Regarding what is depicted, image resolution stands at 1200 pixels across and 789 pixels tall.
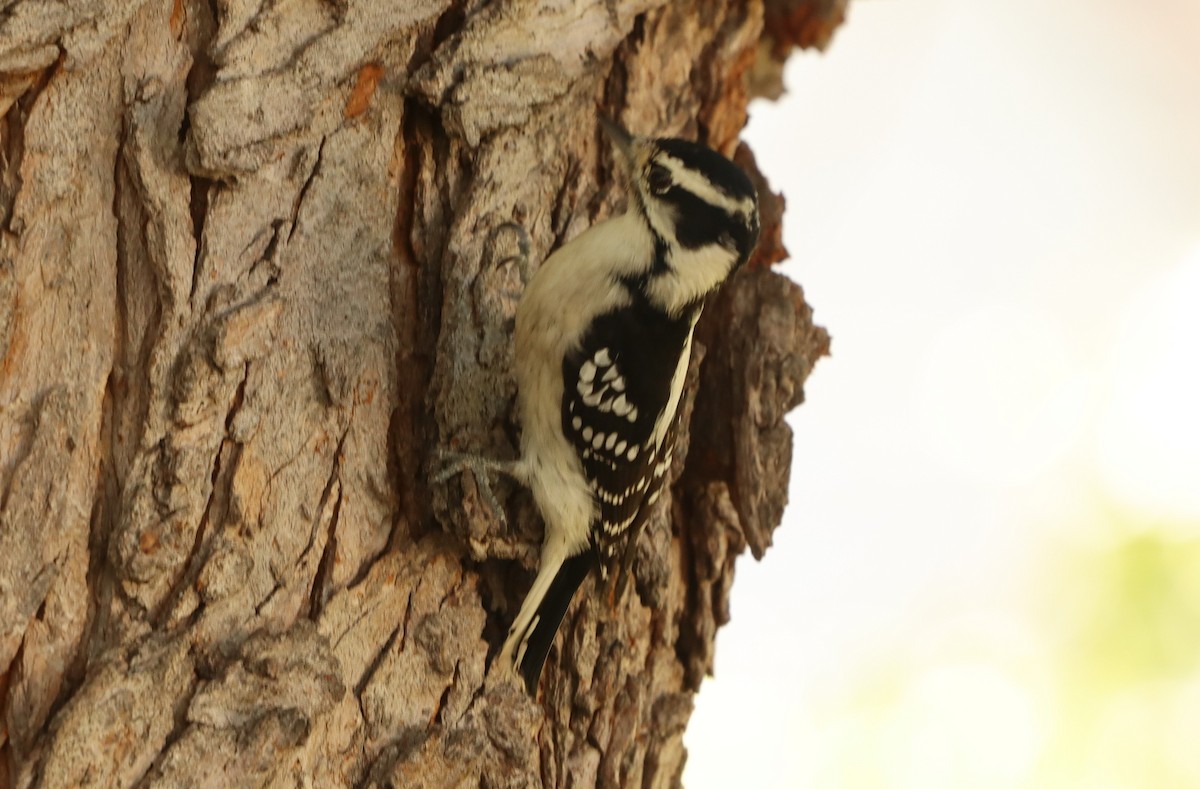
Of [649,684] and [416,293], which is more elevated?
[416,293]

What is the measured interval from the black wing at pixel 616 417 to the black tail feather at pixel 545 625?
98 mm

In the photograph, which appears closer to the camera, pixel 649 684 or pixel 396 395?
pixel 396 395

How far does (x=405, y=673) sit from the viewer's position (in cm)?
226

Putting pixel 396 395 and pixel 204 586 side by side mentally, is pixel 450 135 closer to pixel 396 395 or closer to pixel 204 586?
pixel 396 395

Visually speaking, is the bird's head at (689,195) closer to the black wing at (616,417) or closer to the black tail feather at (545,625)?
the black wing at (616,417)

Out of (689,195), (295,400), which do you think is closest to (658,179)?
(689,195)

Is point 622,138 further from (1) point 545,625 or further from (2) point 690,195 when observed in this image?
(1) point 545,625

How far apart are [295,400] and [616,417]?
0.68 metres

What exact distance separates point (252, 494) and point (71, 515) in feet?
0.96

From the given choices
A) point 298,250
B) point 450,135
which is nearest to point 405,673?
point 298,250

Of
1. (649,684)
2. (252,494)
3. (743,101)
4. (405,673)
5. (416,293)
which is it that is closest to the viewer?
(252,494)

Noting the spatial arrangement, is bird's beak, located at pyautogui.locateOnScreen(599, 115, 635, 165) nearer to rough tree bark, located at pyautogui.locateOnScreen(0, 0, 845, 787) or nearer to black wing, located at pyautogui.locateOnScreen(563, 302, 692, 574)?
rough tree bark, located at pyautogui.locateOnScreen(0, 0, 845, 787)

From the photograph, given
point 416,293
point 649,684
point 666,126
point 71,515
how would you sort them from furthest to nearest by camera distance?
point 666,126, point 649,684, point 416,293, point 71,515

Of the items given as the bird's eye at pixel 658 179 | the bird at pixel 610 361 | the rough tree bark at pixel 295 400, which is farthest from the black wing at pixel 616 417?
the bird's eye at pixel 658 179
